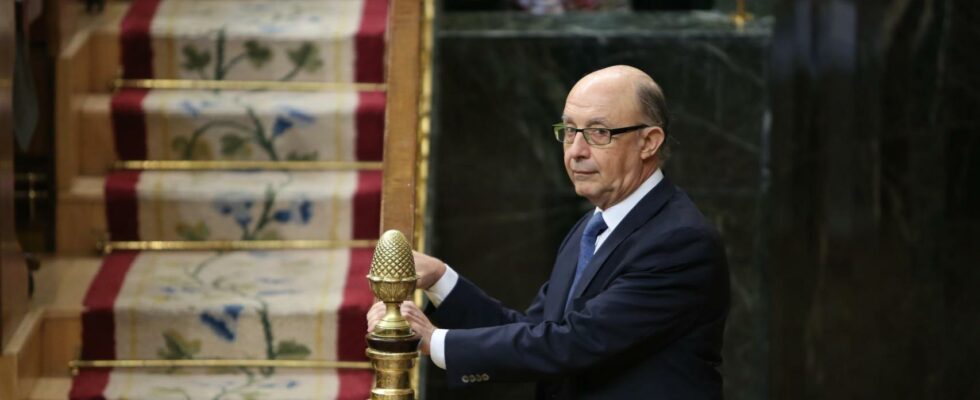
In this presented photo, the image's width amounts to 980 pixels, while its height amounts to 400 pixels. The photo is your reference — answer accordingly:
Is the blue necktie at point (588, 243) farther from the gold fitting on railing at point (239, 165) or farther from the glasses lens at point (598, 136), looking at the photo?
the gold fitting on railing at point (239, 165)

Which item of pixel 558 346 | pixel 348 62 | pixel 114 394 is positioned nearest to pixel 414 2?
pixel 348 62

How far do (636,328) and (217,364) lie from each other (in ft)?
6.50

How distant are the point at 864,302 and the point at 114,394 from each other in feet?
9.17

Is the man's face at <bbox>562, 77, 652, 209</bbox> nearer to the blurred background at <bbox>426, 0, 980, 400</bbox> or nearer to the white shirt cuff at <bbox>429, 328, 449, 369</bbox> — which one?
the white shirt cuff at <bbox>429, 328, 449, 369</bbox>

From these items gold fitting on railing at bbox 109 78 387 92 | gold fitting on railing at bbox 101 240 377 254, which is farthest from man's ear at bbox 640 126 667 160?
gold fitting on railing at bbox 109 78 387 92

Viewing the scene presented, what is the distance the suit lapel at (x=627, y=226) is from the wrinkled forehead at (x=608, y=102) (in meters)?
0.19

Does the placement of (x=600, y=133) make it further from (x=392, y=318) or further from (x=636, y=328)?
(x=392, y=318)

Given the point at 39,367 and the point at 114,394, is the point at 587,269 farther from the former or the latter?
the point at 39,367

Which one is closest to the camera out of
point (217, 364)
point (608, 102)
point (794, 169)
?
point (608, 102)

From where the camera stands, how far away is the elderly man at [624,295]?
3176 millimetres

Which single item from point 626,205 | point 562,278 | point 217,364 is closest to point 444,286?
point 562,278

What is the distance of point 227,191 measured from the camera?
5.16 m

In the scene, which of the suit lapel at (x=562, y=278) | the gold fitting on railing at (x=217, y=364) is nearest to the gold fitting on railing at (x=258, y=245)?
the gold fitting on railing at (x=217, y=364)

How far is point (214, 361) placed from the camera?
477cm
